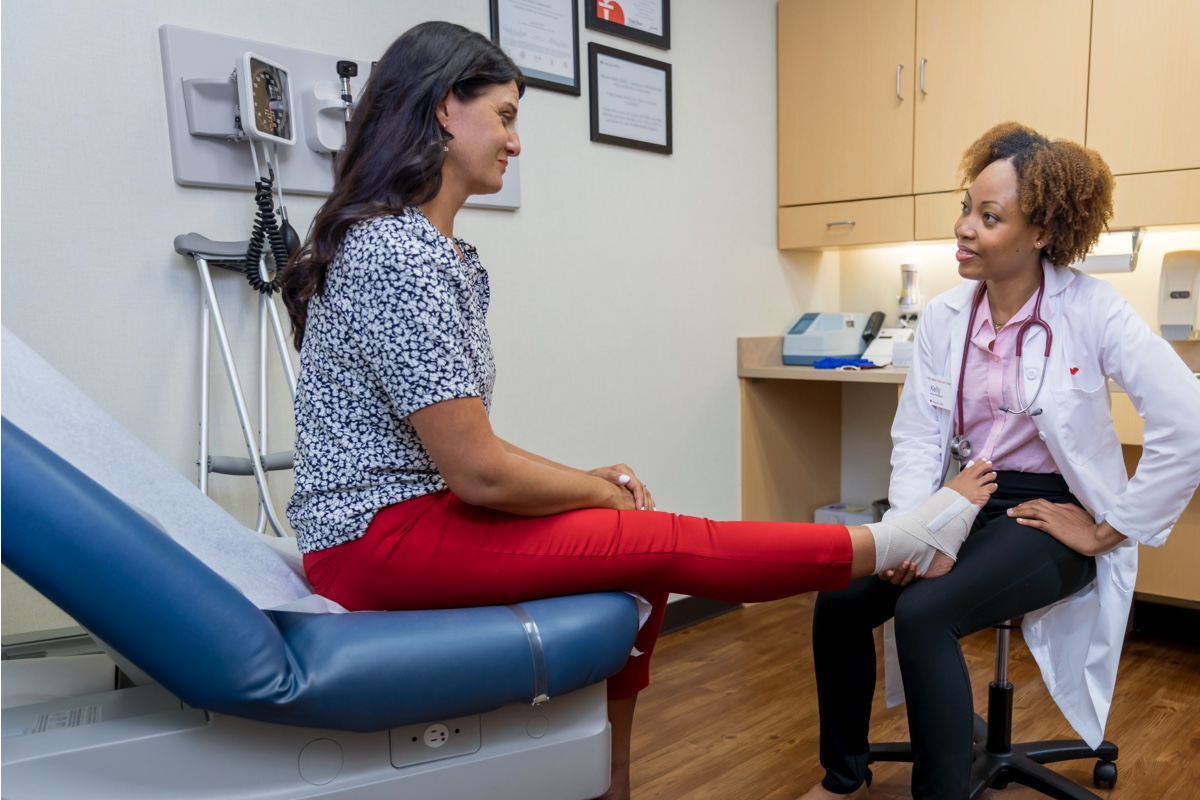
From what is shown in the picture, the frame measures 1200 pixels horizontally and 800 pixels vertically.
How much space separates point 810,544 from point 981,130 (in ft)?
5.92

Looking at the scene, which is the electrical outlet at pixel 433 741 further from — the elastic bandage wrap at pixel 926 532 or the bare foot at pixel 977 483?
the bare foot at pixel 977 483

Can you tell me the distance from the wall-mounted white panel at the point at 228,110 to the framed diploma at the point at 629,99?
695 mm

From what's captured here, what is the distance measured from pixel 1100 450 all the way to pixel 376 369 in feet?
4.00

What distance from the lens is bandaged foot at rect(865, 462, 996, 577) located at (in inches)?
54.7

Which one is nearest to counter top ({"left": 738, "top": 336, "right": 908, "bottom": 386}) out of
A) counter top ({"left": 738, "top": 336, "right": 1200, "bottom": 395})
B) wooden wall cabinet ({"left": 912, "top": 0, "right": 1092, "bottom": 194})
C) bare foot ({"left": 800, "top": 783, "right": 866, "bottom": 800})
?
counter top ({"left": 738, "top": 336, "right": 1200, "bottom": 395})

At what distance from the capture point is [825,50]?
9.37ft

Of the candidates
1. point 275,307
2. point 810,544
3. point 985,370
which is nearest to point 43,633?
point 275,307

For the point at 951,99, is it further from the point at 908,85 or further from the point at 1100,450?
the point at 1100,450

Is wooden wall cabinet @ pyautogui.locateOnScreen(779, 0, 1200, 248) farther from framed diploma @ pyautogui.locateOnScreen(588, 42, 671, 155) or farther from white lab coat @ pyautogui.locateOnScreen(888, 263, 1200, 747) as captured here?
white lab coat @ pyautogui.locateOnScreen(888, 263, 1200, 747)

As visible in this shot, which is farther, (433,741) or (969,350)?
(969,350)

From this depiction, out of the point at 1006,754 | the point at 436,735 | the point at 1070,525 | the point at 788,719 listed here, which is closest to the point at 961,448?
the point at 1070,525

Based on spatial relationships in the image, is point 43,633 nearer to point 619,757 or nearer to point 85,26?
point 619,757

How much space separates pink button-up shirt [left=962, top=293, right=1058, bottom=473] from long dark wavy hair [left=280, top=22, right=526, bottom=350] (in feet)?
3.32

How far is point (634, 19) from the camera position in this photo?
98.4 inches
